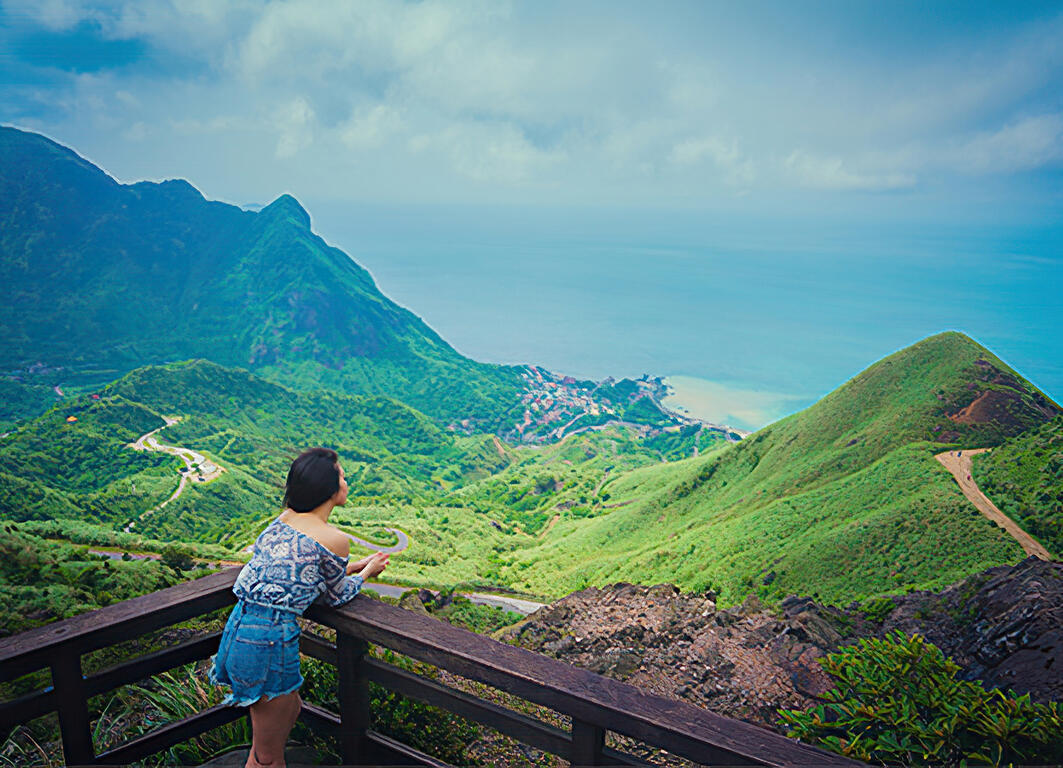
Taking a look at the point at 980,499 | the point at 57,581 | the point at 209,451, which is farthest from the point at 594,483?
the point at 980,499

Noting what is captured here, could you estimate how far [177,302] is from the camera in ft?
327

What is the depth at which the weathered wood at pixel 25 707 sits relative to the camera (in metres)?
1.74

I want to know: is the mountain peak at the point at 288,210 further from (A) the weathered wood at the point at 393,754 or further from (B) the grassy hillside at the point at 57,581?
(A) the weathered wood at the point at 393,754

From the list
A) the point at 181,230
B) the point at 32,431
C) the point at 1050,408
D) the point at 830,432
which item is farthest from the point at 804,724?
the point at 181,230

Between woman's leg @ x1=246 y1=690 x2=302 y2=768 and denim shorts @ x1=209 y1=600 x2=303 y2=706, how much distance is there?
6cm

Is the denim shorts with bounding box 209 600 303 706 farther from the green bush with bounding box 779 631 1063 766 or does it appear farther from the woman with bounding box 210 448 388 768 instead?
the green bush with bounding box 779 631 1063 766

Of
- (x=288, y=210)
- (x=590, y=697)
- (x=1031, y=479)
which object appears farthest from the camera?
(x=288, y=210)

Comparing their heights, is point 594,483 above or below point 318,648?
below

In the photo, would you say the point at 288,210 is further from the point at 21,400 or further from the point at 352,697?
the point at 352,697

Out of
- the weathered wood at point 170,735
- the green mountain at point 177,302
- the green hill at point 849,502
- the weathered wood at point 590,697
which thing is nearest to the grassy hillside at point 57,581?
the weathered wood at point 170,735

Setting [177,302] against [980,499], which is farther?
[177,302]

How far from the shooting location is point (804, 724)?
3695 mm

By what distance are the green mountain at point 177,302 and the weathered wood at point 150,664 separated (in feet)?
250

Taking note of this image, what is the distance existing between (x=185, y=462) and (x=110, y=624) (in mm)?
51516
